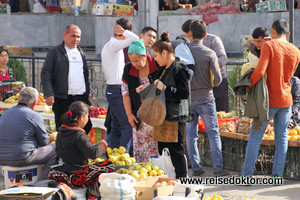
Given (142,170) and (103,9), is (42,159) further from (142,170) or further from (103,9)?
(103,9)

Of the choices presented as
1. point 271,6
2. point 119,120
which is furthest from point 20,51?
point 119,120

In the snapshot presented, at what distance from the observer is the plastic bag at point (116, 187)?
591cm

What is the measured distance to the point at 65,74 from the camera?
25.9ft

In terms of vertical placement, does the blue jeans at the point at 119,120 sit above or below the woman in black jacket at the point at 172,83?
below

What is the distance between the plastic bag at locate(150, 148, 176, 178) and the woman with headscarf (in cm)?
24

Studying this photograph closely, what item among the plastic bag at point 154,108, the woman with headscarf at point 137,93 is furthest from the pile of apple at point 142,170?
the plastic bag at point 154,108

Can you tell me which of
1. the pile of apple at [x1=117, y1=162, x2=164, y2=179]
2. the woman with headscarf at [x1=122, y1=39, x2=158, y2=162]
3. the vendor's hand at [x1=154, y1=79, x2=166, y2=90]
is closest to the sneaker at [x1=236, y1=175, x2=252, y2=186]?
the woman with headscarf at [x1=122, y1=39, x2=158, y2=162]

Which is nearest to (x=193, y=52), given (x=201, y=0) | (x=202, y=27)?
(x=202, y=27)

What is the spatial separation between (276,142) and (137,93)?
1.83m

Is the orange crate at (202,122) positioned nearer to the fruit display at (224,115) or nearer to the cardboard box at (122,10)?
the fruit display at (224,115)

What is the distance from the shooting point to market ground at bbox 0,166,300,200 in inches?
268

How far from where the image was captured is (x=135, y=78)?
22.3 ft

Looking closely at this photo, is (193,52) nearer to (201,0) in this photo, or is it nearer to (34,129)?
(34,129)

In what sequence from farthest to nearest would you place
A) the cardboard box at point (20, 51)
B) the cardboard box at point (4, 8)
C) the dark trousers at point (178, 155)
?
the cardboard box at point (4, 8) < the cardboard box at point (20, 51) < the dark trousers at point (178, 155)
